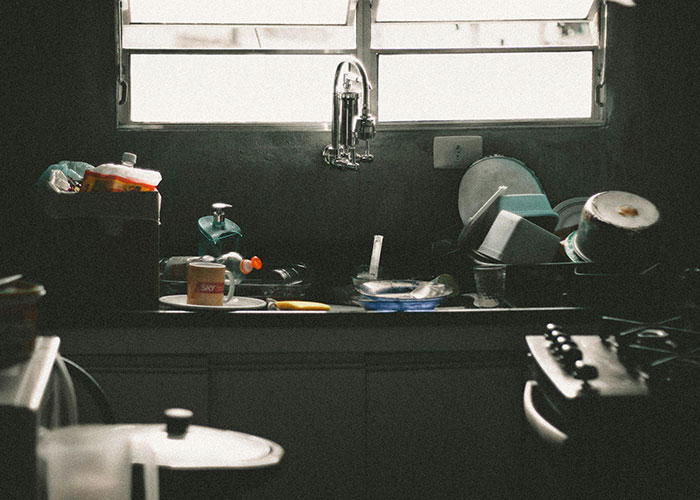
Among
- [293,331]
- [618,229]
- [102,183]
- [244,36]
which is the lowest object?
[293,331]

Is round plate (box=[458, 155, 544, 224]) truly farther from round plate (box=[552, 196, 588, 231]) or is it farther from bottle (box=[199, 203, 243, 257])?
bottle (box=[199, 203, 243, 257])

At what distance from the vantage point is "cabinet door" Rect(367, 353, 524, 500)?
1.73 meters

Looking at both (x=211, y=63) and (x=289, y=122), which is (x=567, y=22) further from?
(x=211, y=63)

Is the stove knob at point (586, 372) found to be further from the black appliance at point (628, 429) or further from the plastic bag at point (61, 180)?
the plastic bag at point (61, 180)

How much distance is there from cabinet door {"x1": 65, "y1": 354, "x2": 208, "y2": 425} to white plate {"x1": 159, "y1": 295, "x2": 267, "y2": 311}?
0.13 metres

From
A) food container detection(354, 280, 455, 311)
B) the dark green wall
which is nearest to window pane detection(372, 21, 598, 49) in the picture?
the dark green wall

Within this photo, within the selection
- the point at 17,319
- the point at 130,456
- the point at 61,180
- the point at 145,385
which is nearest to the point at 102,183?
the point at 61,180

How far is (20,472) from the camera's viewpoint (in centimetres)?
64

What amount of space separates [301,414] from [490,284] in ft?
2.07

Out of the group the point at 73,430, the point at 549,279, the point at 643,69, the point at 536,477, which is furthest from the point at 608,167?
the point at 73,430

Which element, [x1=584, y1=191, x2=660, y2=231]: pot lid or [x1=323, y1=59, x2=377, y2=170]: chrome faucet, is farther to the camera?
[x1=323, y1=59, x2=377, y2=170]: chrome faucet

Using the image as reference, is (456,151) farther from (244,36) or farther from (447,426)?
(447,426)

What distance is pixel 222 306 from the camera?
1.80 m

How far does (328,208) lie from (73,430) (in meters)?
1.65
